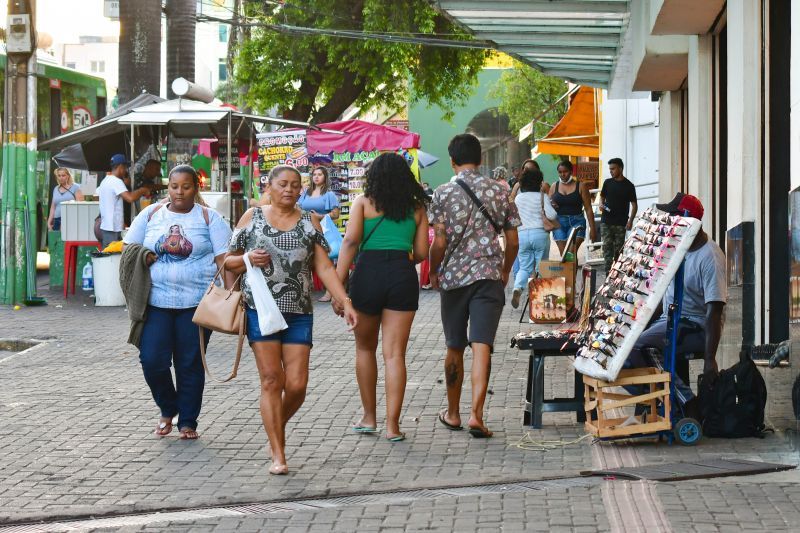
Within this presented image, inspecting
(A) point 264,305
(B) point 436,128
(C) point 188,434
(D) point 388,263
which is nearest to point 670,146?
(D) point 388,263

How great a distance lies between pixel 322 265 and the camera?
7.53 meters

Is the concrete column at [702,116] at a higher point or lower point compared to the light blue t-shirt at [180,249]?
higher

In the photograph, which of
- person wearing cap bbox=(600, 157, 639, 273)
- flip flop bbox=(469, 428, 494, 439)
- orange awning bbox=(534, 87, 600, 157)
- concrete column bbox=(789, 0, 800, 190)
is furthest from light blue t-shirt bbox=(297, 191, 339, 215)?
orange awning bbox=(534, 87, 600, 157)

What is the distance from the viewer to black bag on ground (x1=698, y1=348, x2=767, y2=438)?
7.89 meters

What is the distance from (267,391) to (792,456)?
112 inches

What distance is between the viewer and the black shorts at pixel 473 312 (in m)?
8.41

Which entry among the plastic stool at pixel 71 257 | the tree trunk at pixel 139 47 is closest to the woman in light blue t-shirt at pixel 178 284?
the plastic stool at pixel 71 257

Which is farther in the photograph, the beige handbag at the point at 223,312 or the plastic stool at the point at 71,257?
the plastic stool at the point at 71,257

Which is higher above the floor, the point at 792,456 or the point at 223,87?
the point at 223,87

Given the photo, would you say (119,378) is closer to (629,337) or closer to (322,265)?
(322,265)

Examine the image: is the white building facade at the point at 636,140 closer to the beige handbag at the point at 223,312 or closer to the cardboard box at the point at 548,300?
the cardboard box at the point at 548,300

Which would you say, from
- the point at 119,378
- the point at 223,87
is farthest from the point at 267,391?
the point at 223,87

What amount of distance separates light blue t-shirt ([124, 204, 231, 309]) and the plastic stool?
35.3 ft

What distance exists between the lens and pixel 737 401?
7.89 meters
